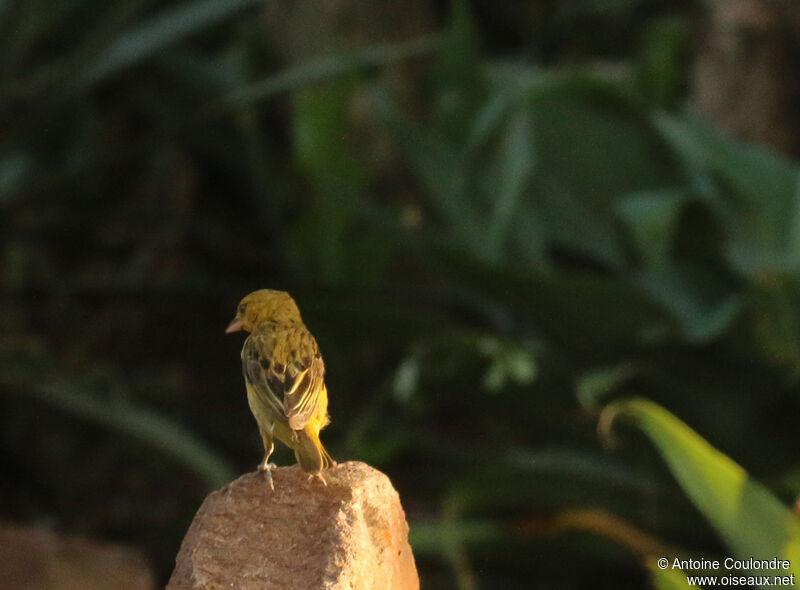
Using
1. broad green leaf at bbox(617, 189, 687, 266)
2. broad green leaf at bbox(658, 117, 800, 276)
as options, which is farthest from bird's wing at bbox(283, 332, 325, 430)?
broad green leaf at bbox(658, 117, 800, 276)

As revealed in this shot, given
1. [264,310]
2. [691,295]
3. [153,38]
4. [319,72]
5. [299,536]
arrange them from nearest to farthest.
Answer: [299,536] → [264,310] → [691,295] → [319,72] → [153,38]

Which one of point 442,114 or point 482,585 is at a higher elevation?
point 442,114

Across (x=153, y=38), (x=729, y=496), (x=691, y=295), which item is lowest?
(x=729, y=496)

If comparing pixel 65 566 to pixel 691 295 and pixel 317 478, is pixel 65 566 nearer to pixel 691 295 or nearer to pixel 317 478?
pixel 691 295

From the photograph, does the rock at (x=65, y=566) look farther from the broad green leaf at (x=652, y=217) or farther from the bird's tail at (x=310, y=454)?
the bird's tail at (x=310, y=454)

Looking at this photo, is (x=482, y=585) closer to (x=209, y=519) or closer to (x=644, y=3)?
(x=209, y=519)

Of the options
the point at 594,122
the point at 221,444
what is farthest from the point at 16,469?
the point at 594,122

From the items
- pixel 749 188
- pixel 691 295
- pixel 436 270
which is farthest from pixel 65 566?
pixel 749 188
